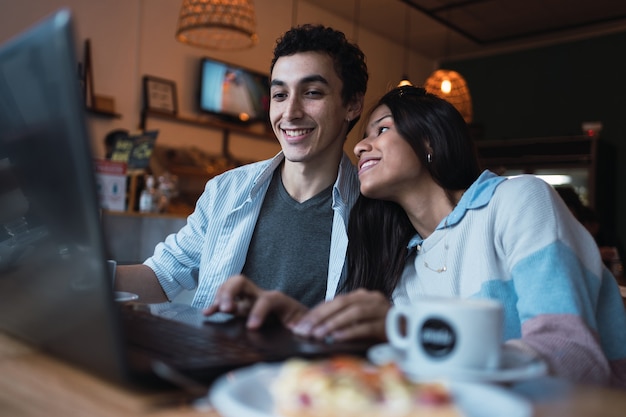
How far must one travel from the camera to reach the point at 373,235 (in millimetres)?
1591

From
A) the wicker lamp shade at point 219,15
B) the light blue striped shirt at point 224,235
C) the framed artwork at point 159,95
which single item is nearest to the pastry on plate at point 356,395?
the light blue striped shirt at point 224,235

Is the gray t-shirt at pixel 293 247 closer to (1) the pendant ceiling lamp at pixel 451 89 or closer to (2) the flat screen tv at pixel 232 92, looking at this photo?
(1) the pendant ceiling lamp at pixel 451 89

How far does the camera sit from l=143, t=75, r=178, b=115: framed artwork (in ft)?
16.8

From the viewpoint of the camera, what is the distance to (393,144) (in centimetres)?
157

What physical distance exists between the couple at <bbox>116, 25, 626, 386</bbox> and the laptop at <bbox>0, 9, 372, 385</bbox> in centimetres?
24

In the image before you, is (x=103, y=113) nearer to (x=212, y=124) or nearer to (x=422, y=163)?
(x=212, y=124)

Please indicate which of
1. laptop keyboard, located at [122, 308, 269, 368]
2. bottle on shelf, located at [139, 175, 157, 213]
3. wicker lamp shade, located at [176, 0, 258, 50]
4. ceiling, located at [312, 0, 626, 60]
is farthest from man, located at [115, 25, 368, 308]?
ceiling, located at [312, 0, 626, 60]

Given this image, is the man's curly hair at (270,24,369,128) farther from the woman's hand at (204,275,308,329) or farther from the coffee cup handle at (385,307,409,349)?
the coffee cup handle at (385,307,409,349)

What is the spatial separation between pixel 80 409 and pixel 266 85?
575cm

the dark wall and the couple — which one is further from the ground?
the dark wall

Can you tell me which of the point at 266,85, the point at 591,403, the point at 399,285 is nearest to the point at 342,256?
the point at 399,285

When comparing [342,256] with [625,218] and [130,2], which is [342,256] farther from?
[625,218]

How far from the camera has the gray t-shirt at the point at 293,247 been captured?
68.6 inches

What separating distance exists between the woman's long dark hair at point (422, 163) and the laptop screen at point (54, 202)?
96 cm
